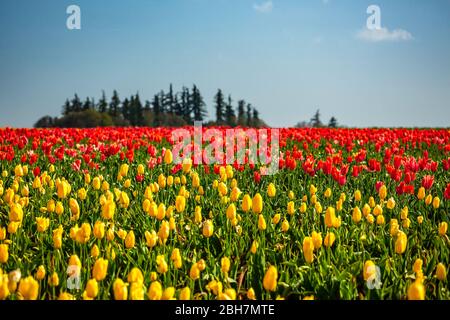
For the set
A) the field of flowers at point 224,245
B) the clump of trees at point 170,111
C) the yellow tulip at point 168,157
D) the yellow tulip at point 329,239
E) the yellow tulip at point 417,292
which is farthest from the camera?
the clump of trees at point 170,111

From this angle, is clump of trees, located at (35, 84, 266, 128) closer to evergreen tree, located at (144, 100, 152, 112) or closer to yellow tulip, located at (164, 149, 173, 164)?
evergreen tree, located at (144, 100, 152, 112)

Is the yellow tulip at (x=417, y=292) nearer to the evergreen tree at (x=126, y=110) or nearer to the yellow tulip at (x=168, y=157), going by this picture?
the yellow tulip at (x=168, y=157)

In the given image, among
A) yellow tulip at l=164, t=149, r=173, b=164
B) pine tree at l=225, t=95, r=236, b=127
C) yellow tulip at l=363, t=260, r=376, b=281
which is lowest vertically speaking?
yellow tulip at l=363, t=260, r=376, b=281

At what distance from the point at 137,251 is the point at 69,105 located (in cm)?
8619

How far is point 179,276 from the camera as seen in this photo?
→ 3.47 metres

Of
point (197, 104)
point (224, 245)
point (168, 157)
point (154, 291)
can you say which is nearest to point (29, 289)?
point (154, 291)

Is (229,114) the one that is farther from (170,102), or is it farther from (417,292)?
(417,292)

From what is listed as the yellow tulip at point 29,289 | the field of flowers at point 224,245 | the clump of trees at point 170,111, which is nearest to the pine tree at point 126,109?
the clump of trees at point 170,111

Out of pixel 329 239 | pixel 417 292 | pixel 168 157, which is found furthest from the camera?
pixel 168 157

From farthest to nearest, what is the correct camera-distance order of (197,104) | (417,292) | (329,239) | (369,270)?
(197,104) < (329,239) < (369,270) < (417,292)

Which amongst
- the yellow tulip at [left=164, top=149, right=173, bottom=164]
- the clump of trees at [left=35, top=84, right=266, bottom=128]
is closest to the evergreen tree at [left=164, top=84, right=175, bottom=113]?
the clump of trees at [left=35, top=84, right=266, bottom=128]

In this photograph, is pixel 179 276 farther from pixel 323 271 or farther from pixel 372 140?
pixel 372 140
